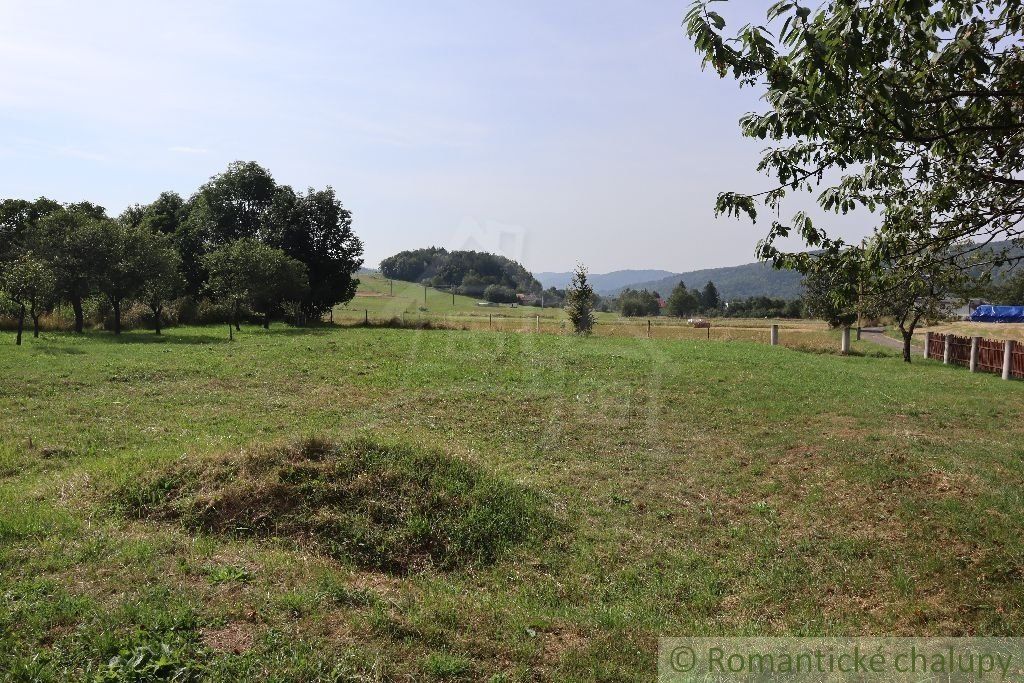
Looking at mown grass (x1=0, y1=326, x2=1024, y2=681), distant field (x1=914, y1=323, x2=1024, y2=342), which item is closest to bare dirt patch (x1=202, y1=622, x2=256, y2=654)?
mown grass (x1=0, y1=326, x2=1024, y2=681)

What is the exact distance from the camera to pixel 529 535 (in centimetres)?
670

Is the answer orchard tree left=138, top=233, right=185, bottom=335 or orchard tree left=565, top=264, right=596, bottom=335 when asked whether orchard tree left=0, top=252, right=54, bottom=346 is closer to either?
orchard tree left=138, top=233, right=185, bottom=335

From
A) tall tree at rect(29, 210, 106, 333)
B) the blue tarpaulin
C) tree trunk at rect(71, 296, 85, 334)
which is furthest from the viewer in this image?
the blue tarpaulin

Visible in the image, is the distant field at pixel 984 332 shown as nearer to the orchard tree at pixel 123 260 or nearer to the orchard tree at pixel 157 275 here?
the orchard tree at pixel 157 275

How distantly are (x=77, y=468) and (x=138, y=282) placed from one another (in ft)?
81.9

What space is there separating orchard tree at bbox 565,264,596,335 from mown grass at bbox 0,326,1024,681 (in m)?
20.6

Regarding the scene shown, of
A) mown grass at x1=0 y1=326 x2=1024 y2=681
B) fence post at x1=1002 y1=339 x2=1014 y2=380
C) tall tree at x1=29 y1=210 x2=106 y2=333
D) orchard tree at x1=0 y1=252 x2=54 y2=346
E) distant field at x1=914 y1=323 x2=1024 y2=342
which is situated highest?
tall tree at x1=29 y1=210 x2=106 y2=333

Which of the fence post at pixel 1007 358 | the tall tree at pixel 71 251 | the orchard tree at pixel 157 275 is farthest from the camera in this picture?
the orchard tree at pixel 157 275

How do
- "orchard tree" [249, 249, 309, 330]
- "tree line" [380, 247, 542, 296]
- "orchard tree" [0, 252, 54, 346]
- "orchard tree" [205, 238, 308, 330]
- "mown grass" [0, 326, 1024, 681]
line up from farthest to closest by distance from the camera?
"tree line" [380, 247, 542, 296]
"orchard tree" [249, 249, 309, 330]
"orchard tree" [205, 238, 308, 330]
"orchard tree" [0, 252, 54, 346]
"mown grass" [0, 326, 1024, 681]

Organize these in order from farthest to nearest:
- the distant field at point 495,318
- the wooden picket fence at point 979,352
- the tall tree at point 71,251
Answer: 1. the distant field at point 495,318
2. the tall tree at point 71,251
3. the wooden picket fence at point 979,352

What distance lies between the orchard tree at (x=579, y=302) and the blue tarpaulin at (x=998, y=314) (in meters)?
68.3

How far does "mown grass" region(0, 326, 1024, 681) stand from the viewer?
4234mm

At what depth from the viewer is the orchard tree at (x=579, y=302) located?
119ft

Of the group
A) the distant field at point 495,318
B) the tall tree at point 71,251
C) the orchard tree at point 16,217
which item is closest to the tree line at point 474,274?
the distant field at point 495,318
